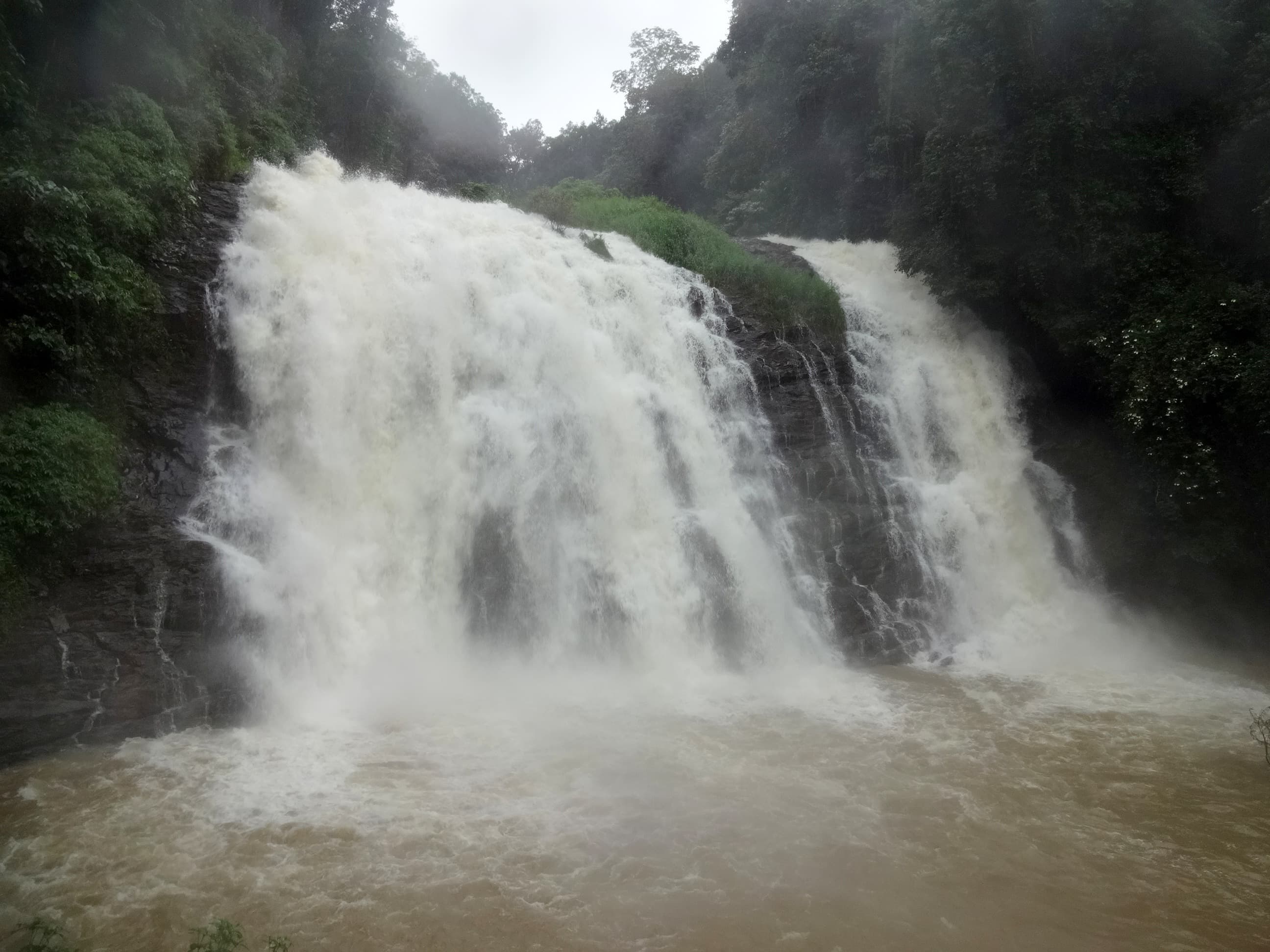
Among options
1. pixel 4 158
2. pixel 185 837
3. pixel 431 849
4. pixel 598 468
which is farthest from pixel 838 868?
pixel 4 158

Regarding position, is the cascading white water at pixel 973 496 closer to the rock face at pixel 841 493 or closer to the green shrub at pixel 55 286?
the rock face at pixel 841 493

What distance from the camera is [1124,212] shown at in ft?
45.3

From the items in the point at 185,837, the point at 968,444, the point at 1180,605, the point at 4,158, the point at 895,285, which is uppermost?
the point at 895,285

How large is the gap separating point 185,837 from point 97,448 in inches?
183

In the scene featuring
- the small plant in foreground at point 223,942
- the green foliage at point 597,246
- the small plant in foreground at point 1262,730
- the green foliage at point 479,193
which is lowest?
the small plant in foreground at point 223,942

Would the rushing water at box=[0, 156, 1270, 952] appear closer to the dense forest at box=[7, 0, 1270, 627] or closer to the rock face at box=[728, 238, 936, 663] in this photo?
the rock face at box=[728, 238, 936, 663]

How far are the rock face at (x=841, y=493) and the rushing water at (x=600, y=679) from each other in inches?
11.9

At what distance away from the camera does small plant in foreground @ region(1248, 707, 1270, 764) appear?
7938 millimetres

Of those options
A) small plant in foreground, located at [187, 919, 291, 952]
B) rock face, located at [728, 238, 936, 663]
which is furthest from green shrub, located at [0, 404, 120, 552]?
rock face, located at [728, 238, 936, 663]

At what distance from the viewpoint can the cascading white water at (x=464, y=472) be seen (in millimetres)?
9789

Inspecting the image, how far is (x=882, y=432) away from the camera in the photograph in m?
13.8

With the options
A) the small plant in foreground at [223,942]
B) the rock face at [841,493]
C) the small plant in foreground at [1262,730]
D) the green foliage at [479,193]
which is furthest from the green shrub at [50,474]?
the green foliage at [479,193]

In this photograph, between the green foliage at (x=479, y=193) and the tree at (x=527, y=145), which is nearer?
the green foliage at (x=479, y=193)

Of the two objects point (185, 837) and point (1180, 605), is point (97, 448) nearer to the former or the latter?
point (185, 837)
